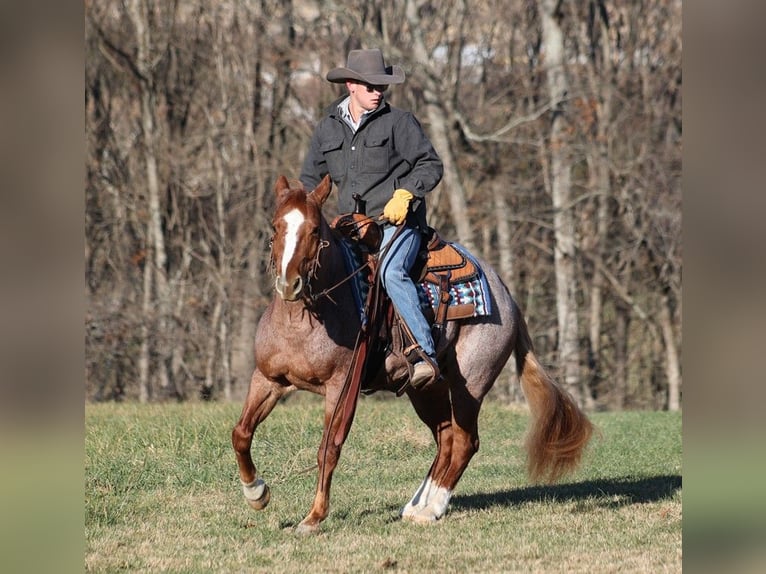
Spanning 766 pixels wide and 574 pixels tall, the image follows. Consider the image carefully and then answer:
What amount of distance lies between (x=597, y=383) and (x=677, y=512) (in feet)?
50.3

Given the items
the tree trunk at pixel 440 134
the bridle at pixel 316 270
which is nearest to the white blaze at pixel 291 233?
the bridle at pixel 316 270

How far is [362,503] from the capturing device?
7621 mm

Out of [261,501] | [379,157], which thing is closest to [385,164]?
[379,157]

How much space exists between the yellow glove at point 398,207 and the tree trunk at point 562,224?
1467 centimetres

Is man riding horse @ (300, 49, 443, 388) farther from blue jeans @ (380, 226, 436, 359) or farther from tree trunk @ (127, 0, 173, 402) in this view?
tree trunk @ (127, 0, 173, 402)

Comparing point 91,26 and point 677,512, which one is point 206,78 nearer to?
point 91,26

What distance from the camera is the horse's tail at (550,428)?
7473 mm

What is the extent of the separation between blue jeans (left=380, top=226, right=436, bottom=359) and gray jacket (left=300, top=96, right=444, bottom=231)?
272mm

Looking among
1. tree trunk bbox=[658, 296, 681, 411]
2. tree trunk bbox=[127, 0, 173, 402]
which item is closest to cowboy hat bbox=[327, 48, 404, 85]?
tree trunk bbox=[127, 0, 173, 402]

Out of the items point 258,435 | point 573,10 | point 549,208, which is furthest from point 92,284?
point 258,435

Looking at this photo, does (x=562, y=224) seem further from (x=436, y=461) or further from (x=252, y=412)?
(x=252, y=412)
